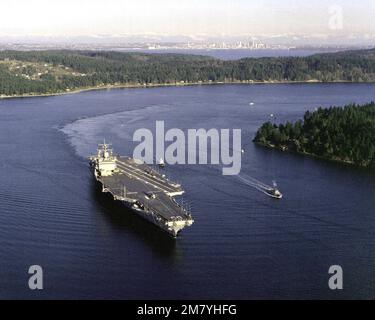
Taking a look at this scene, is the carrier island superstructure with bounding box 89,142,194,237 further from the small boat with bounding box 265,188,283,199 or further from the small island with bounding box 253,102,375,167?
the small island with bounding box 253,102,375,167

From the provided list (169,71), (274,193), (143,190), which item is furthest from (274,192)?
(169,71)

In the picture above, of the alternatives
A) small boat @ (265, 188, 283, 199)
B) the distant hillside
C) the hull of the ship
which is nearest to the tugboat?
small boat @ (265, 188, 283, 199)

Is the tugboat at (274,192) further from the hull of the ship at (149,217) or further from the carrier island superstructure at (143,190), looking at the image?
the hull of the ship at (149,217)

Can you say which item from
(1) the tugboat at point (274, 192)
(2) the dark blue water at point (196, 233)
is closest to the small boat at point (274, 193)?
(1) the tugboat at point (274, 192)

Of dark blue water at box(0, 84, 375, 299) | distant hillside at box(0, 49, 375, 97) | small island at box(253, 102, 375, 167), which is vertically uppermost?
distant hillside at box(0, 49, 375, 97)

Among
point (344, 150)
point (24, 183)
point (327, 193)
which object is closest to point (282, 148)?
point (344, 150)

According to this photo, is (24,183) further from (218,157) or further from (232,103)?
(232,103)

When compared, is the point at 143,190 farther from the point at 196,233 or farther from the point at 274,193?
the point at 274,193
